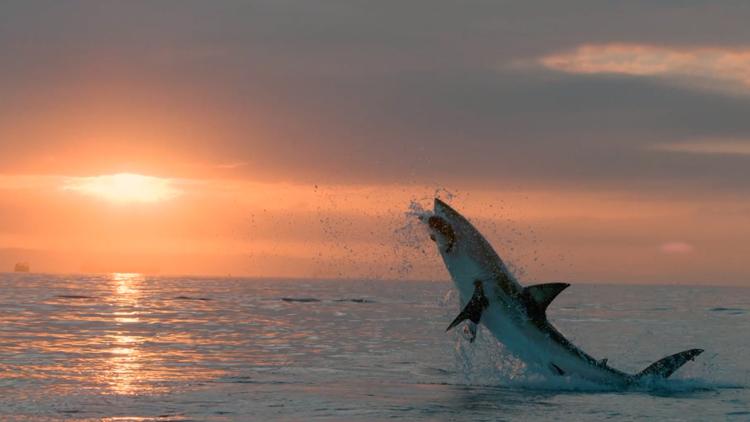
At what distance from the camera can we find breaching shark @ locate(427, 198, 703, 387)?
2844 centimetres

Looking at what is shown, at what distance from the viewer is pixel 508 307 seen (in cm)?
2909

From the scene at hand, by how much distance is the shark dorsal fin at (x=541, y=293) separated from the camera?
29.1 meters

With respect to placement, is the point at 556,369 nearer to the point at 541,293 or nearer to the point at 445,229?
the point at 541,293

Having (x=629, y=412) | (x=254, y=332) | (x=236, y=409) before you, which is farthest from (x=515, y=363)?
(x=254, y=332)

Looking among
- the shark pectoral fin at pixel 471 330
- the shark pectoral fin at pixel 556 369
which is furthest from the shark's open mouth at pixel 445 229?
the shark pectoral fin at pixel 556 369

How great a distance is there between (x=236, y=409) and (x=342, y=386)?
576 centimetres

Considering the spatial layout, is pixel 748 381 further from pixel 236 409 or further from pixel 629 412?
pixel 236 409

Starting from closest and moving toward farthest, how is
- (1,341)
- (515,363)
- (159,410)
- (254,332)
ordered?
(159,410) < (515,363) < (1,341) < (254,332)

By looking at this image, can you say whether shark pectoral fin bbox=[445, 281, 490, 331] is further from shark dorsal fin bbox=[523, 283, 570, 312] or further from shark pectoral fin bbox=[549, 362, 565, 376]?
shark pectoral fin bbox=[549, 362, 565, 376]

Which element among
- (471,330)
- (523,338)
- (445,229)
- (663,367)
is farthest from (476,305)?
(663,367)

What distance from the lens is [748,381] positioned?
3328 cm

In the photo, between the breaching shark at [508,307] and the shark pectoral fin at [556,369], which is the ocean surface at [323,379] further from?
the breaching shark at [508,307]

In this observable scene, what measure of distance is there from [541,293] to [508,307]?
1.09m

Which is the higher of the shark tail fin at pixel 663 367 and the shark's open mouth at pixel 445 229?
the shark's open mouth at pixel 445 229
